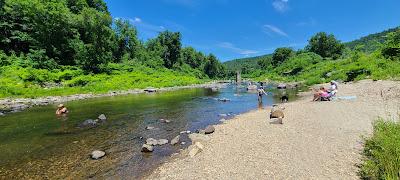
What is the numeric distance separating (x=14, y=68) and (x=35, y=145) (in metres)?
42.8

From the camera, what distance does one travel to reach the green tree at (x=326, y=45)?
384 feet

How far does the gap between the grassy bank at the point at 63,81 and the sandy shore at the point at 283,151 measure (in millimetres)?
38637

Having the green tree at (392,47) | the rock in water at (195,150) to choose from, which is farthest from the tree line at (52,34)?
the green tree at (392,47)

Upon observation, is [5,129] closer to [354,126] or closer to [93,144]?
[93,144]

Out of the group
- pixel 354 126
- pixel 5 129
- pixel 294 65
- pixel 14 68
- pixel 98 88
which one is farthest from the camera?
pixel 294 65

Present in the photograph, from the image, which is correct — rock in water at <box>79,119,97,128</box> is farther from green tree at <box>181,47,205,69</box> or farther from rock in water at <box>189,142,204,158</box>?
Result: green tree at <box>181,47,205,69</box>

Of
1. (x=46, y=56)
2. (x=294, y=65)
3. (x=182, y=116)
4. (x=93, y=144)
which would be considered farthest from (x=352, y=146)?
(x=294, y=65)

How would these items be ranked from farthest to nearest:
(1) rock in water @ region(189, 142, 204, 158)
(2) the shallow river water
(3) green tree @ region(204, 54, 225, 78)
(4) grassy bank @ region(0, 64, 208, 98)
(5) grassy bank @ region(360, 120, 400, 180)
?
(3) green tree @ region(204, 54, 225, 78), (4) grassy bank @ region(0, 64, 208, 98), (1) rock in water @ region(189, 142, 204, 158), (2) the shallow river water, (5) grassy bank @ region(360, 120, 400, 180)

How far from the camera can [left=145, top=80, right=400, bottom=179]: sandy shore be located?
9227 mm

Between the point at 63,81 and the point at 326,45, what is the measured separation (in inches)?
4264

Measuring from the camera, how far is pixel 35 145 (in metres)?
16.0

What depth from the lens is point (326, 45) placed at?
119 metres

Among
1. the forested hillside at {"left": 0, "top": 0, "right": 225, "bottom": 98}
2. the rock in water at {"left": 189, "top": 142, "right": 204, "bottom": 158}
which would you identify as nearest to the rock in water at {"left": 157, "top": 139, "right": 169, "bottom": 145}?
the rock in water at {"left": 189, "top": 142, "right": 204, "bottom": 158}

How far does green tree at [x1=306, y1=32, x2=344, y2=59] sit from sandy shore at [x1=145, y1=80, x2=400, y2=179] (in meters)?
111
